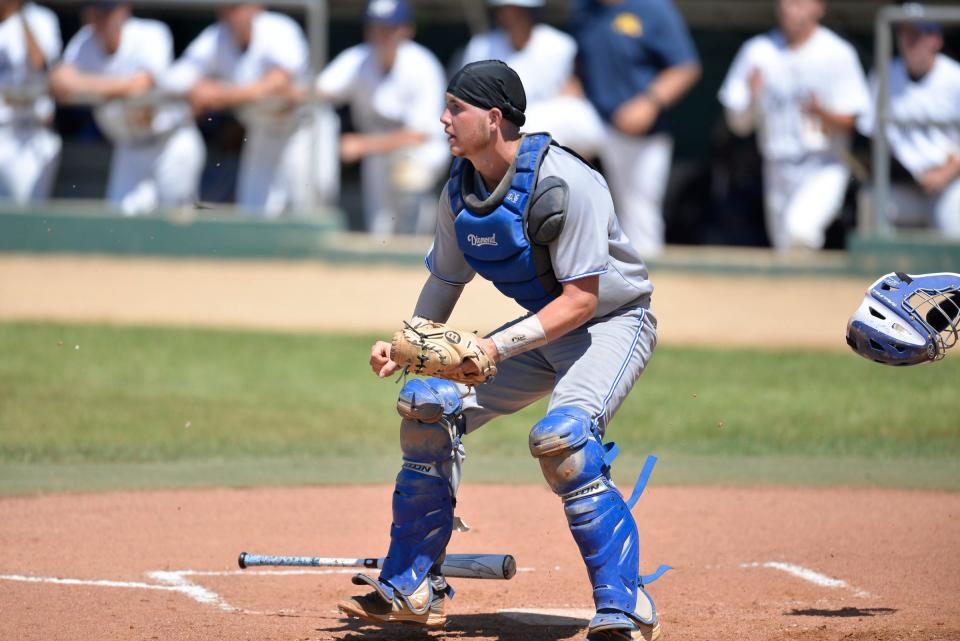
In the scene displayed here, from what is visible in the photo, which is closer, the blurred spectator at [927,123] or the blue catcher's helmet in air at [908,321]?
the blue catcher's helmet in air at [908,321]

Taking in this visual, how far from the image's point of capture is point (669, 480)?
784cm

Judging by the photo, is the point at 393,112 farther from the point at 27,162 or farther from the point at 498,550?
the point at 498,550

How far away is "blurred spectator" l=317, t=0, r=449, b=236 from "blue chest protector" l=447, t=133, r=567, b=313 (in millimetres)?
6352

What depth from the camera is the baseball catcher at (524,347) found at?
15.0ft

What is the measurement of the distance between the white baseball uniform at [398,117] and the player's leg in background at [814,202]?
2.76 metres

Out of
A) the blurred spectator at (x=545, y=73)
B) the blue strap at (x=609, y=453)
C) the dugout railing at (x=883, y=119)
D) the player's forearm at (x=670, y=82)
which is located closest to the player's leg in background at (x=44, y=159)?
the blurred spectator at (x=545, y=73)

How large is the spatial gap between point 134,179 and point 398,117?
2.23 metres

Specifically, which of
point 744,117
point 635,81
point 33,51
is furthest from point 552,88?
point 33,51

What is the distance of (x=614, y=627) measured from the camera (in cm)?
447

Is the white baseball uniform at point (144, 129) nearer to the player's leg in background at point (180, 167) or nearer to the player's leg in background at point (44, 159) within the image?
the player's leg in background at point (180, 167)

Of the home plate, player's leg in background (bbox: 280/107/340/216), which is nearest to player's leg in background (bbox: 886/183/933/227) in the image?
player's leg in background (bbox: 280/107/340/216)

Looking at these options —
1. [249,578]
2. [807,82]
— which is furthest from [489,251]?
[807,82]

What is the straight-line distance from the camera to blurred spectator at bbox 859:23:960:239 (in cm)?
1059

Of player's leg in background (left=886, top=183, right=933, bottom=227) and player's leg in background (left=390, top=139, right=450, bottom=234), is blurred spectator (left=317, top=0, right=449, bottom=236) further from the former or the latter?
player's leg in background (left=886, top=183, right=933, bottom=227)
